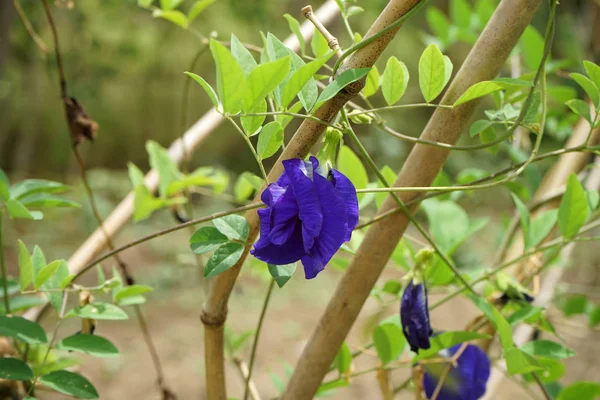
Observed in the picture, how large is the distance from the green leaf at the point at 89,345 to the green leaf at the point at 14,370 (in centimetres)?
3

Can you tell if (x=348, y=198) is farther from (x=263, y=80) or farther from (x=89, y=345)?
(x=89, y=345)

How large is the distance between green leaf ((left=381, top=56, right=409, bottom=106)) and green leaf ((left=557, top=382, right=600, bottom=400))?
0.36m

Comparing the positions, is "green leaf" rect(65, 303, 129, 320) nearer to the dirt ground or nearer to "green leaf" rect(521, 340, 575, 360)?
"green leaf" rect(521, 340, 575, 360)

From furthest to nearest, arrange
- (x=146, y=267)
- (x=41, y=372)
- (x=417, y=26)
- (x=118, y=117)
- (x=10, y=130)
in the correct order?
(x=417, y=26)
(x=118, y=117)
(x=10, y=130)
(x=146, y=267)
(x=41, y=372)

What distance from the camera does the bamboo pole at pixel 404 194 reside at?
0.38 m

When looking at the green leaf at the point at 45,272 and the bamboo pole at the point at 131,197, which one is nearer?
the green leaf at the point at 45,272

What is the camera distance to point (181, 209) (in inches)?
30.1

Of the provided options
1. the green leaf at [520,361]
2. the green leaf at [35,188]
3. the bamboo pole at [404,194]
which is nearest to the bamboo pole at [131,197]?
the green leaf at [35,188]

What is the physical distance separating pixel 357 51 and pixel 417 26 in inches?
181

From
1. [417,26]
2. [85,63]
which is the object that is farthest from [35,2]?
[417,26]

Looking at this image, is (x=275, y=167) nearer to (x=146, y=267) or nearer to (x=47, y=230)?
(x=146, y=267)

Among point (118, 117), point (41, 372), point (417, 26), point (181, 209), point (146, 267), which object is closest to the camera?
point (41, 372)

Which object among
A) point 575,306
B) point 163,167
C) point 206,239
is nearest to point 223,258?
point 206,239

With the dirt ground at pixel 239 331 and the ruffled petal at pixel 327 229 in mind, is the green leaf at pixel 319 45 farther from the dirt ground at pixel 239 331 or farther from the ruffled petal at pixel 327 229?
the dirt ground at pixel 239 331
